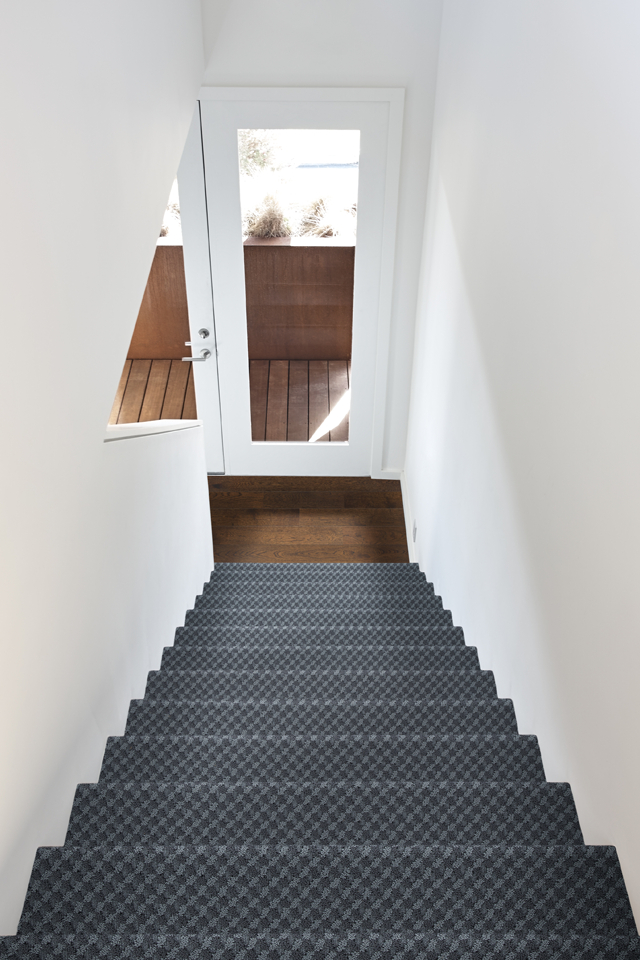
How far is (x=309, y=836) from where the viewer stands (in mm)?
1511

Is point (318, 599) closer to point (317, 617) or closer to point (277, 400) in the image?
point (317, 617)

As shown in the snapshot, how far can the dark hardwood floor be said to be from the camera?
4195 mm

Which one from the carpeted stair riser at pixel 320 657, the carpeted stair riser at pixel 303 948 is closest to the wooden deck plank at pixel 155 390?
the carpeted stair riser at pixel 320 657

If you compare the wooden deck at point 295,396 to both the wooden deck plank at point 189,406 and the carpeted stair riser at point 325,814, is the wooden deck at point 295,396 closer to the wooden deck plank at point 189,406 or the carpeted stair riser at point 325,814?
the wooden deck plank at point 189,406

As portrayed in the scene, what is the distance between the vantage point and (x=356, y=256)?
3.92 m

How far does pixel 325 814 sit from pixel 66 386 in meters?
1.02

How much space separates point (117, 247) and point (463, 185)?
1440 mm

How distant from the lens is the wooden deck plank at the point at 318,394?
14.6 feet

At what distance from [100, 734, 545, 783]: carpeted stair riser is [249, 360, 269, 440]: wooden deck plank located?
110 inches

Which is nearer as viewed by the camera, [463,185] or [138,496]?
[138,496]

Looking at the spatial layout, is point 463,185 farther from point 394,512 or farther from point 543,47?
point 394,512

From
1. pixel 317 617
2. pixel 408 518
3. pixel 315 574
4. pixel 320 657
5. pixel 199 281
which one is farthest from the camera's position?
pixel 408 518

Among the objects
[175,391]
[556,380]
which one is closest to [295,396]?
[175,391]

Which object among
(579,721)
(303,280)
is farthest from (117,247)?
(303,280)
